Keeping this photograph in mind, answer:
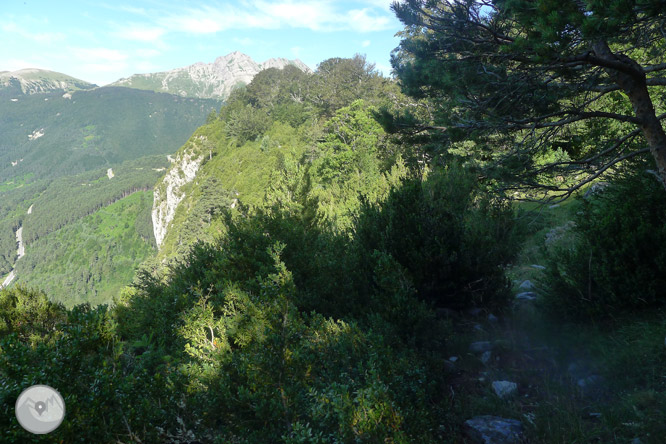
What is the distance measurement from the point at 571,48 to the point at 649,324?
12.7ft

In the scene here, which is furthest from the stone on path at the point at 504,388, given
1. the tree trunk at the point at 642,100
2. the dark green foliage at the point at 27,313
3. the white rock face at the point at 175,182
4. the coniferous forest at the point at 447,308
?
the white rock face at the point at 175,182

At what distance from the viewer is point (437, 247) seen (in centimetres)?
564

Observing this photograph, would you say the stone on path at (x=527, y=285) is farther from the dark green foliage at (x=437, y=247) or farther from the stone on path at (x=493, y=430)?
the stone on path at (x=493, y=430)

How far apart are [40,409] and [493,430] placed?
12.4 ft

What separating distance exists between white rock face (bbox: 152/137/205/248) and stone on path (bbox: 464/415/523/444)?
6575 cm

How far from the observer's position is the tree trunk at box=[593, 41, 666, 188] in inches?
192

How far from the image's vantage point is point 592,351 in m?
4.45

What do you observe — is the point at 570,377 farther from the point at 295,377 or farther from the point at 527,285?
the point at 527,285

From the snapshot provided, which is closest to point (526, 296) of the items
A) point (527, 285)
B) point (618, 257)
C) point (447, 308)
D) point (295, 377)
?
point (527, 285)

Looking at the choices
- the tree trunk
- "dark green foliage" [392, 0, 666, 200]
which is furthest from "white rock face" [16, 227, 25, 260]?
the tree trunk

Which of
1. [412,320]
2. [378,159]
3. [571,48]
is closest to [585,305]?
[412,320]

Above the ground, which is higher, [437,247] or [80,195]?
[80,195]

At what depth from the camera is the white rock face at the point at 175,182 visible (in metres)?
67.1

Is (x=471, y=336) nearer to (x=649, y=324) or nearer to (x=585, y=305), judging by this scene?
(x=585, y=305)
